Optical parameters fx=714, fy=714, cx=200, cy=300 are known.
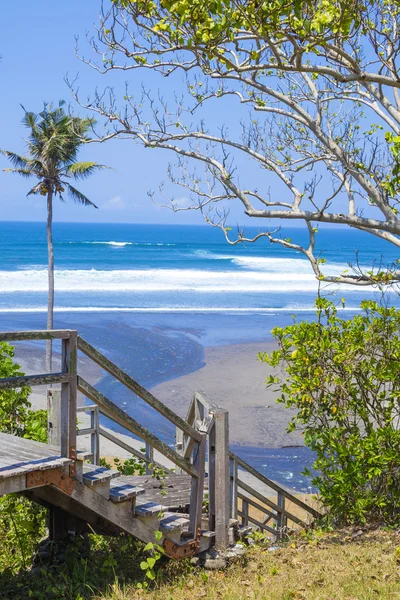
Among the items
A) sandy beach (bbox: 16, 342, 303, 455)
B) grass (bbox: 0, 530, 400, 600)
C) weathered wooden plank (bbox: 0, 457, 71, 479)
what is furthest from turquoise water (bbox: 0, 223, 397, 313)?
weathered wooden plank (bbox: 0, 457, 71, 479)

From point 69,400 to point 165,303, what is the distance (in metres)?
36.1

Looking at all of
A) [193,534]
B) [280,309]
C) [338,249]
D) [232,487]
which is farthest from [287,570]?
[338,249]

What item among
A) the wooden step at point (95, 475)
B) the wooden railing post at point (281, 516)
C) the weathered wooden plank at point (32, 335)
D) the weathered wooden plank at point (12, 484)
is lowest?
the wooden railing post at point (281, 516)

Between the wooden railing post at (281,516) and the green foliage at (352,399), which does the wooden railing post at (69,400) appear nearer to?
the green foliage at (352,399)

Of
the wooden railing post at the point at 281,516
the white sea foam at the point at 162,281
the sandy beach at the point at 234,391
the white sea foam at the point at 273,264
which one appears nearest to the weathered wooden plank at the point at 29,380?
the wooden railing post at the point at 281,516

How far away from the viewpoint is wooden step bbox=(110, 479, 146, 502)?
5.79 meters

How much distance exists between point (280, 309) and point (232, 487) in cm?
3236

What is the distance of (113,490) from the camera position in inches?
234

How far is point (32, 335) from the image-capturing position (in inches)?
207

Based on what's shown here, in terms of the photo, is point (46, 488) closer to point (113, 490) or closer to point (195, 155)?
point (113, 490)

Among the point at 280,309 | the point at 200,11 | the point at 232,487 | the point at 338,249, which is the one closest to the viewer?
the point at 200,11

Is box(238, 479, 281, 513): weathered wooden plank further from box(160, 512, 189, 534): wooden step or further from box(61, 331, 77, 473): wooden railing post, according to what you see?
box(61, 331, 77, 473): wooden railing post

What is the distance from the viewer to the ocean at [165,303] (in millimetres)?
22328

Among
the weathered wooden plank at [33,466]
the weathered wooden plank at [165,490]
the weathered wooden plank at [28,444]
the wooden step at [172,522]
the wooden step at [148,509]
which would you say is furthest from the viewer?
the weathered wooden plank at [165,490]
